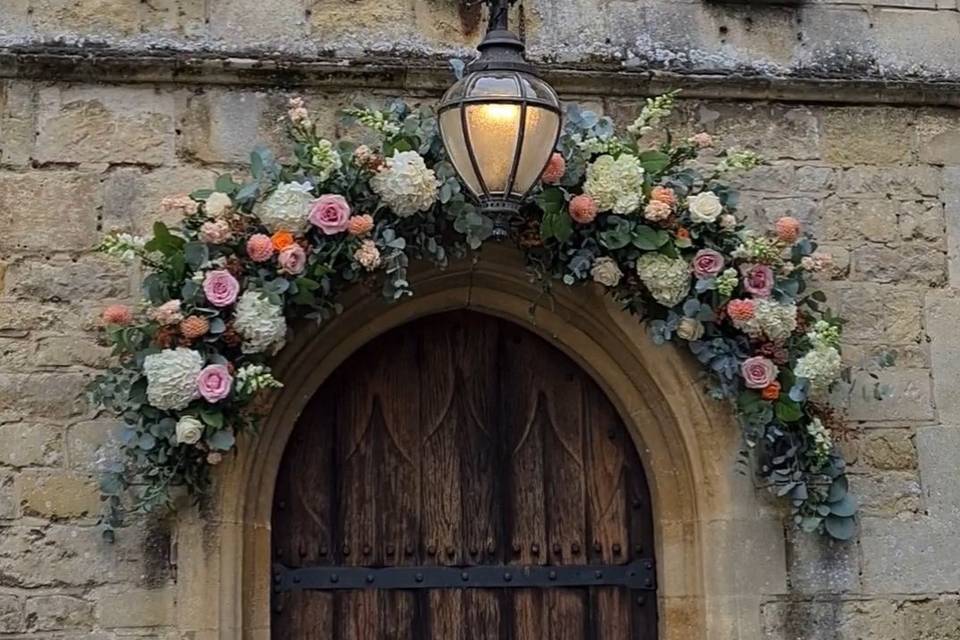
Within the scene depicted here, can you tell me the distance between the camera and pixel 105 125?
395cm

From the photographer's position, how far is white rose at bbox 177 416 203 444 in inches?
140

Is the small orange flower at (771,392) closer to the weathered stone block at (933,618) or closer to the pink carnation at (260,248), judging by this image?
the weathered stone block at (933,618)

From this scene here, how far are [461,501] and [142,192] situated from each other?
51.2 inches

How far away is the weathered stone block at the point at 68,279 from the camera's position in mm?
3842

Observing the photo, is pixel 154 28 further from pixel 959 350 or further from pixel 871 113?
pixel 959 350

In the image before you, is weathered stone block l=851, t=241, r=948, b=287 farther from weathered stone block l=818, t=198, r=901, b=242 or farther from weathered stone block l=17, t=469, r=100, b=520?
weathered stone block l=17, t=469, r=100, b=520

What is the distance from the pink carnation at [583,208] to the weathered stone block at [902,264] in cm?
91

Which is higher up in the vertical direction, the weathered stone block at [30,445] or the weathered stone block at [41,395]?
the weathered stone block at [41,395]

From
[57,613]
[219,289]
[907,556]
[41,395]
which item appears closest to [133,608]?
[57,613]

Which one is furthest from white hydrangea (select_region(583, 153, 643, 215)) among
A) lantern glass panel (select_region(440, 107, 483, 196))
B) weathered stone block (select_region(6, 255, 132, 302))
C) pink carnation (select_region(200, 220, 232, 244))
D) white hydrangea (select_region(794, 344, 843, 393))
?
weathered stone block (select_region(6, 255, 132, 302))

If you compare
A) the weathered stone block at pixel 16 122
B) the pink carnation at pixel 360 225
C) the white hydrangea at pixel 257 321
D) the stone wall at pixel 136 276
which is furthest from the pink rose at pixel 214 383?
the weathered stone block at pixel 16 122

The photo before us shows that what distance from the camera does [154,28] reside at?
403cm

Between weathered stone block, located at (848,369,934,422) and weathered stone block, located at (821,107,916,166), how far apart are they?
667 millimetres

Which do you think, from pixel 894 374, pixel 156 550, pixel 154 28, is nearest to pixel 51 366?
pixel 156 550
